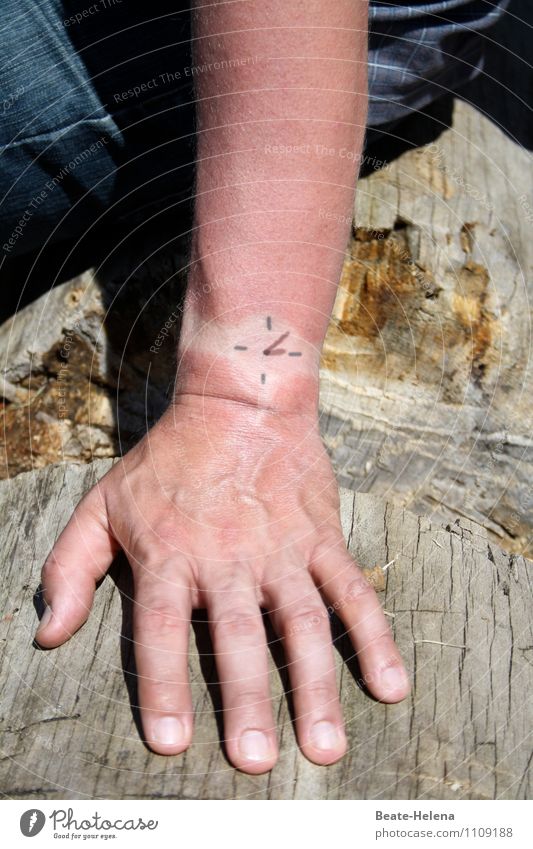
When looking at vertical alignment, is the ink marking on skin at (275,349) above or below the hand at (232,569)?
above

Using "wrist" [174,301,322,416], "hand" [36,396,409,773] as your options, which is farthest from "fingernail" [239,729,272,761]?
"wrist" [174,301,322,416]

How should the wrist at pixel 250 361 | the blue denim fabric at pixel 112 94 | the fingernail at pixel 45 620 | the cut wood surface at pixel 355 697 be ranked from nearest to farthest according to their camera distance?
the cut wood surface at pixel 355 697, the fingernail at pixel 45 620, the wrist at pixel 250 361, the blue denim fabric at pixel 112 94

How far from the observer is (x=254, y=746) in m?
0.88

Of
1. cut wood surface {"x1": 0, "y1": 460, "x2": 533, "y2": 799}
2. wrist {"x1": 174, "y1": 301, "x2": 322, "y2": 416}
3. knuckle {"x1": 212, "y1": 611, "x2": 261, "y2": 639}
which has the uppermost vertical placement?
wrist {"x1": 174, "y1": 301, "x2": 322, "y2": 416}

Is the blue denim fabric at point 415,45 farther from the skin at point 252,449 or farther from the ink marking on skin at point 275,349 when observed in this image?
the ink marking on skin at point 275,349

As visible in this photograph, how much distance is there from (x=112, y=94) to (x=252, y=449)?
0.74 meters

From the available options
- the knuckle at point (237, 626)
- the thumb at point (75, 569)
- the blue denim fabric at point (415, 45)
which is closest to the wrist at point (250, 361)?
the thumb at point (75, 569)

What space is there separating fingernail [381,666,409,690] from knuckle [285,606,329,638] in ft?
0.30

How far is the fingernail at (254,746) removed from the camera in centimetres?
87

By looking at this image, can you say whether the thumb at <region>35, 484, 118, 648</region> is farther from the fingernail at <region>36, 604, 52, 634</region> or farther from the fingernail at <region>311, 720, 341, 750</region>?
the fingernail at <region>311, 720, 341, 750</region>

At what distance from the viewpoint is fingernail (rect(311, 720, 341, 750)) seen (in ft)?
2.92

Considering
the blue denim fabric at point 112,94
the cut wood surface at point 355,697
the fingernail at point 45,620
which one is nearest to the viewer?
the cut wood surface at point 355,697

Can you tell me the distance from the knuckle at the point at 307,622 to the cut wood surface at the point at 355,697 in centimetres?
4

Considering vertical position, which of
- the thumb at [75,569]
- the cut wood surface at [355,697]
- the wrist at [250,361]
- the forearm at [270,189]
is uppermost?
the forearm at [270,189]
